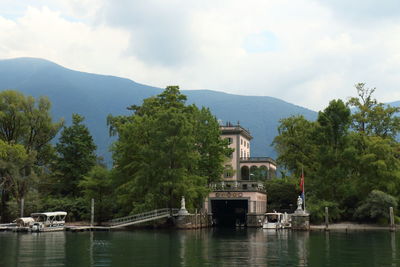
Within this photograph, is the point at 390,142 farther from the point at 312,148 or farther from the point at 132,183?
the point at 132,183

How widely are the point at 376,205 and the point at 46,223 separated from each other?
41.3 meters

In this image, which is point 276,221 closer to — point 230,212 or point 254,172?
point 230,212

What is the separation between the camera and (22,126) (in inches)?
2931

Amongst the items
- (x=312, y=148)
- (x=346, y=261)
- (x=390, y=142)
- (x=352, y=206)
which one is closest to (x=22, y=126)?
(x=312, y=148)

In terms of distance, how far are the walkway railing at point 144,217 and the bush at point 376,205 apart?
23.6 meters

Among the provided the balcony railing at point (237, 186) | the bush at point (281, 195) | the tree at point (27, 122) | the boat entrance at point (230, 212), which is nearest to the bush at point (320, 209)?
the balcony railing at point (237, 186)

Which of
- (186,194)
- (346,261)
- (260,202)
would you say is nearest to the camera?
(346,261)

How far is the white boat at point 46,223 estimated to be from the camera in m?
59.8

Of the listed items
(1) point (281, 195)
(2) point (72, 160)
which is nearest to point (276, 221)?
(1) point (281, 195)

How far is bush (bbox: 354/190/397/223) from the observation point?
197 ft

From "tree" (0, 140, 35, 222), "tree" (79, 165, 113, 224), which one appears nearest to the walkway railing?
"tree" (79, 165, 113, 224)

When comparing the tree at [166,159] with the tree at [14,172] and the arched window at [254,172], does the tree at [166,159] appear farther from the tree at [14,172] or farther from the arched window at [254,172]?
the arched window at [254,172]

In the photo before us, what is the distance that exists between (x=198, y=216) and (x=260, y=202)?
13186 mm

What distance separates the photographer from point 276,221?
69625mm
